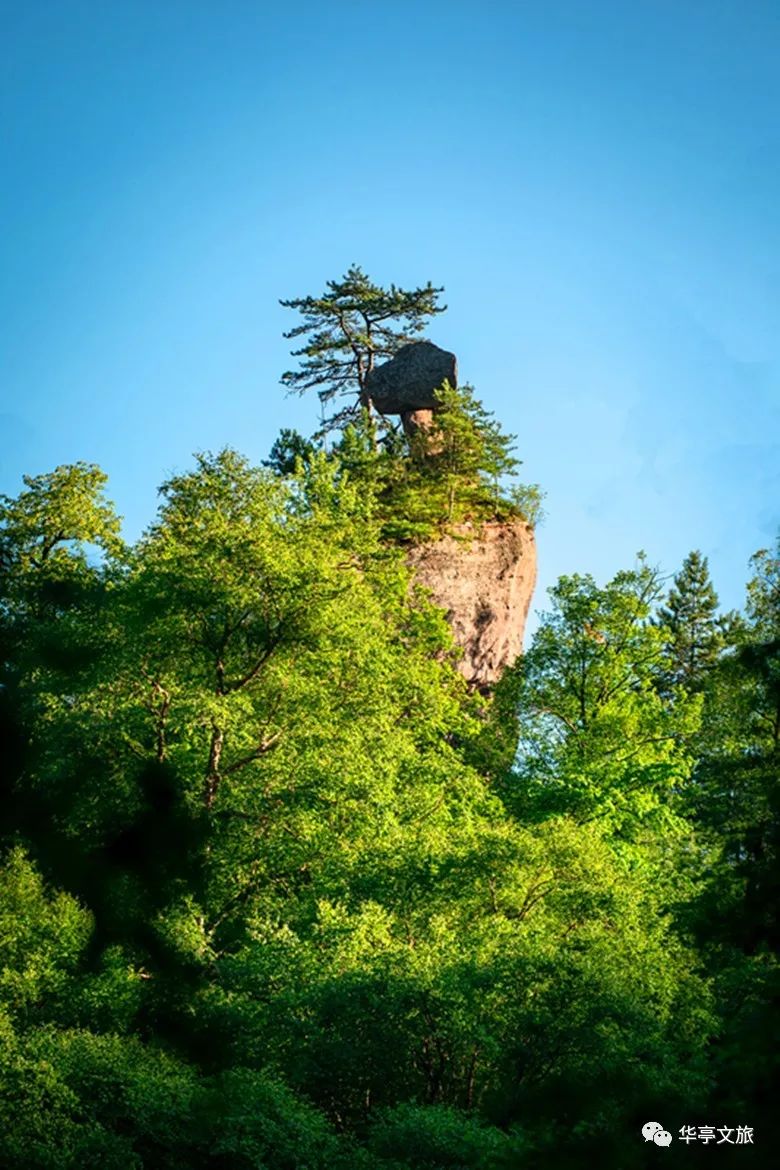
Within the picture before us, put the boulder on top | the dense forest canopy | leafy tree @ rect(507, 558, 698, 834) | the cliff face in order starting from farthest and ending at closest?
the boulder on top < the cliff face < leafy tree @ rect(507, 558, 698, 834) < the dense forest canopy

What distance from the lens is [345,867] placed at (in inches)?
744

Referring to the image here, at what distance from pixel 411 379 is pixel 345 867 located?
26481 mm

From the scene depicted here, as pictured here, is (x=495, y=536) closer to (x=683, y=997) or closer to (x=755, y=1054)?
(x=683, y=997)

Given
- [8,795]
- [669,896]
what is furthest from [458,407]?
[8,795]

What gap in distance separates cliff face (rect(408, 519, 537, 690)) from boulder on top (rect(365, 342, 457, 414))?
235 inches

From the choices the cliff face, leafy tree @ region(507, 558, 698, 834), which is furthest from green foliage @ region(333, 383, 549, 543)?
leafy tree @ region(507, 558, 698, 834)

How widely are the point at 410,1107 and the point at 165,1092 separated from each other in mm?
2608

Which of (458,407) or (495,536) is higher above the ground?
(458,407)

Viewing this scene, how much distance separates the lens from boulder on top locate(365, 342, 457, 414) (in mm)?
42594

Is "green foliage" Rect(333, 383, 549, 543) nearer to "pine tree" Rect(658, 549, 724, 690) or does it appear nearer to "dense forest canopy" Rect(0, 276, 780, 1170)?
"dense forest canopy" Rect(0, 276, 780, 1170)

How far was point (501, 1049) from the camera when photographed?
1370 cm

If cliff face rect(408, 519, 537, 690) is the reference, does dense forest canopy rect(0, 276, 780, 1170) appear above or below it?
below

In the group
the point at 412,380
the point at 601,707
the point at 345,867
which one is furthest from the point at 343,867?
the point at 412,380

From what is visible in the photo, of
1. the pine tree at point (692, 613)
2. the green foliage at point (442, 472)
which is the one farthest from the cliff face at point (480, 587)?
the pine tree at point (692, 613)
